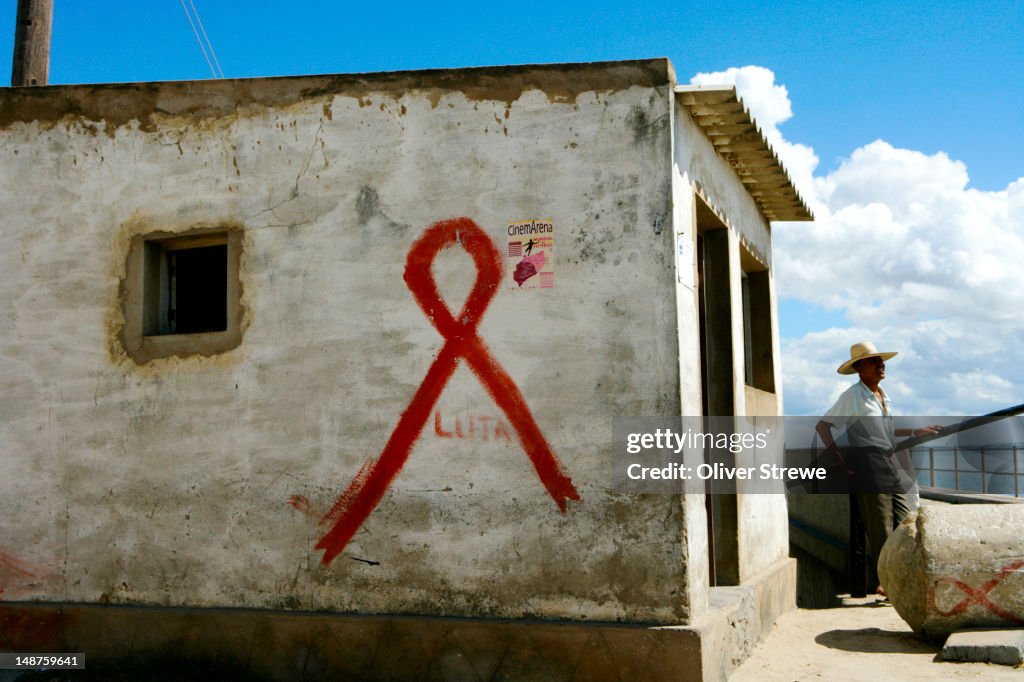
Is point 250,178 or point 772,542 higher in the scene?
point 250,178

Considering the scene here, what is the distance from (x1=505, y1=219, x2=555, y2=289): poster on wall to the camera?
18.7 ft

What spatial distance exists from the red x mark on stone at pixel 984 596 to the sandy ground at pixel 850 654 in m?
0.32

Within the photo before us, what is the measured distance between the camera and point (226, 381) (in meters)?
6.18

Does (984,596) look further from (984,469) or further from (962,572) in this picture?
(984,469)

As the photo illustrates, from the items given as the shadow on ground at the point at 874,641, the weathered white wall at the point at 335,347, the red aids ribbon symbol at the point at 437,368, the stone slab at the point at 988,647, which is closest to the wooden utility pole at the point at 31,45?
the weathered white wall at the point at 335,347

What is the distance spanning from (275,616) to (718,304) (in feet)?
12.4

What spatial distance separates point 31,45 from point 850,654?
847 cm

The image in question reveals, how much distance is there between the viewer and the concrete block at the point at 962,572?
631 centimetres

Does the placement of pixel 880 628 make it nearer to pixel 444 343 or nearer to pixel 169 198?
pixel 444 343

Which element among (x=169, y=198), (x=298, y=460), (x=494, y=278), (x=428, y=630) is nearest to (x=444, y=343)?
(x=494, y=278)

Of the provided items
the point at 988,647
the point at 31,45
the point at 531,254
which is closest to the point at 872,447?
the point at 988,647

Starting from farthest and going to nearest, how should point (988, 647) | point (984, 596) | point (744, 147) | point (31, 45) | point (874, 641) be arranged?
1. point (31, 45)
2. point (744, 147)
3. point (874, 641)
4. point (984, 596)
5. point (988, 647)

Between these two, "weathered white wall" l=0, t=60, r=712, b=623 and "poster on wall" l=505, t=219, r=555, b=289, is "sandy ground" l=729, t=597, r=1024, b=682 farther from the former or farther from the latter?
"poster on wall" l=505, t=219, r=555, b=289

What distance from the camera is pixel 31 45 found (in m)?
8.90
